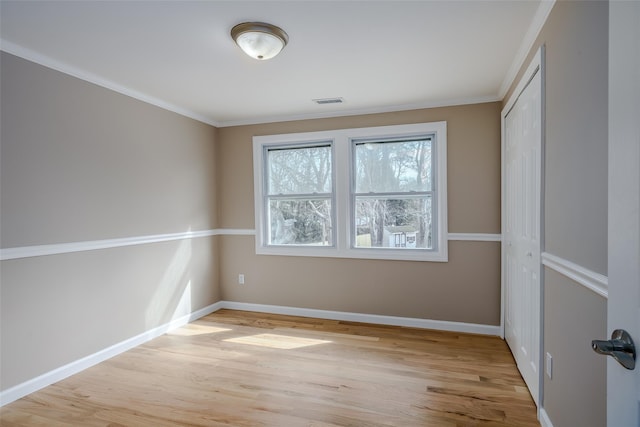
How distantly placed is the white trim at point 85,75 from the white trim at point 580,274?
3488 millimetres

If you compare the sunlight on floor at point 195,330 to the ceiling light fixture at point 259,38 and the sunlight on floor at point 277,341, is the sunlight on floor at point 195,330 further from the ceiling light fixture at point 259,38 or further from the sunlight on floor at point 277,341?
the ceiling light fixture at point 259,38

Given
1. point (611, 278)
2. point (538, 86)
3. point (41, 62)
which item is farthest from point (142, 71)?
→ point (611, 278)

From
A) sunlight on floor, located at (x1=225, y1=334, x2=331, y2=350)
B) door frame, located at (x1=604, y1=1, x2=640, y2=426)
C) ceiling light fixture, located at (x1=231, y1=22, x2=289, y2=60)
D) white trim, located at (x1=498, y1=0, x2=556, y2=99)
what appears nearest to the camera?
door frame, located at (x1=604, y1=1, x2=640, y2=426)

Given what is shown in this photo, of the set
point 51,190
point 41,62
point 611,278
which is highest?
point 41,62

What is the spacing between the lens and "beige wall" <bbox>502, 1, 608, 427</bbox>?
125 centimetres

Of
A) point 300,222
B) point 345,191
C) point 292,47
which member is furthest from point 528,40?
point 300,222

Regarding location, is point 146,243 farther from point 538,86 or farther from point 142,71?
point 538,86

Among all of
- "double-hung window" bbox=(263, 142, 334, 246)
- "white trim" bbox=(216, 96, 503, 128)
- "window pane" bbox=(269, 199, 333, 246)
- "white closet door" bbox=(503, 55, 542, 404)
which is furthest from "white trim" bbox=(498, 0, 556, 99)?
"window pane" bbox=(269, 199, 333, 246)

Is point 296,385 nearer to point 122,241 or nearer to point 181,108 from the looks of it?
point 122,241

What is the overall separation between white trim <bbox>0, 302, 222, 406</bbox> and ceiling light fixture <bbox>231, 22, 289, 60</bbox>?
277 centimetres

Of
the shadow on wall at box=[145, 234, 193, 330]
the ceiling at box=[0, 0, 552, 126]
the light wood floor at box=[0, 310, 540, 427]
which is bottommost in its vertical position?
the light wood floor at box=[0, 310, 540, 427]

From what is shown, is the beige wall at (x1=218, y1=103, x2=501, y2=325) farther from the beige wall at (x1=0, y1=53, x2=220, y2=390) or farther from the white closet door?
the beige wall at (x1=0, y1=53, x2=220, y2=390)

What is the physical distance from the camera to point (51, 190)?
8.20ft

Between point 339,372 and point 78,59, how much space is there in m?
3.12
